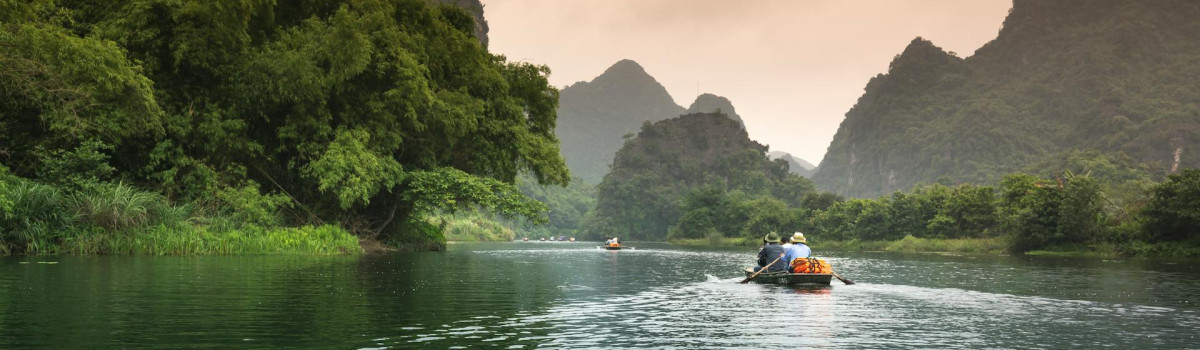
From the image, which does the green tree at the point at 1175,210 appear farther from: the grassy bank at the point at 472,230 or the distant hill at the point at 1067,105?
the grassy bank at the point at 472,230

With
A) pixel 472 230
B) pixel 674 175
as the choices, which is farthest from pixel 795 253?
pixel 674 175

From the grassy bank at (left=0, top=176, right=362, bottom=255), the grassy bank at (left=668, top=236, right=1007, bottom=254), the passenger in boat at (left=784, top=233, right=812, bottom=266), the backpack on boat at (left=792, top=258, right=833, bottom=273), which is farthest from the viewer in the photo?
the grassy bank at (left=668, top=236, right=1007, bottom=254)

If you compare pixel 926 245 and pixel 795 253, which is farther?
pixel 926 245

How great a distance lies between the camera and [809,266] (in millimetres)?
22578

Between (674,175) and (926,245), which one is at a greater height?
(674,175)

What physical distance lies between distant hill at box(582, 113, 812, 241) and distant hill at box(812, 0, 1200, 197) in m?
27.2

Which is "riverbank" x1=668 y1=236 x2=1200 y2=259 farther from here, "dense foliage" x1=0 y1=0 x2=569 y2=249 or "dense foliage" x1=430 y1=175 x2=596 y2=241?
"dense foliage" x1=430 y1=175 x2=596 y2=241

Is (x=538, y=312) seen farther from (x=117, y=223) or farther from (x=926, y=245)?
(x=926, y=245)

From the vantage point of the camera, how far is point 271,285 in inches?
723

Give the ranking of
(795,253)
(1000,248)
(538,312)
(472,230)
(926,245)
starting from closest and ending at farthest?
(538,312) → (795,253) → (1000,248) → (926,245) → (472,230)

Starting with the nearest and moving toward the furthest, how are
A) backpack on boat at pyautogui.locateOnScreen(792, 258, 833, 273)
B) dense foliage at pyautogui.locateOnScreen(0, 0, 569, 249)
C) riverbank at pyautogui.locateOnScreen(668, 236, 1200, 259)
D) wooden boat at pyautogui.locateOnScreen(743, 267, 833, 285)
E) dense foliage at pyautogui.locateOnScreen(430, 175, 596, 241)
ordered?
wooden boat at pyautogui.locateOnScreen(743, 267, 833, 285), backpack on boat at pyautogui.locateOnScreen(792, 258, 833, 273), dense foliage at pyautogui.locateOnScreen(0, 0, 569, 249), riverbank at pyautogui.locateOnScreen(668, 236, 1200, 259), dense foliage at pyautogui.locateOnScreen(430, 175, 596, 241)

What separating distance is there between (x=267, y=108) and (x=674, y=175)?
13352 centimetres

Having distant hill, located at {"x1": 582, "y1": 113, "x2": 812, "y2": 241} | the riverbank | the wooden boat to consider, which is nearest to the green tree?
the riverbank

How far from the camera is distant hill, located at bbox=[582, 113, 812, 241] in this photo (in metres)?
152
